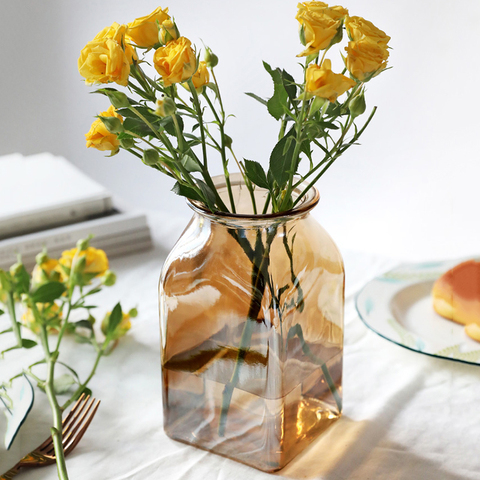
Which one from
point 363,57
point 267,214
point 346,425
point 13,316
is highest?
point 363,57

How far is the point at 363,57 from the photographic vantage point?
0.36 metres

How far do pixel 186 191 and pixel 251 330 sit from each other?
4.7 inches

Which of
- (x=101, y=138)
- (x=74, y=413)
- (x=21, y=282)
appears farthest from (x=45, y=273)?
(x=101, y=138)

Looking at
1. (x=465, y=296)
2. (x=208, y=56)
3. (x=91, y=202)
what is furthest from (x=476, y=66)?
(x=208, y=56)

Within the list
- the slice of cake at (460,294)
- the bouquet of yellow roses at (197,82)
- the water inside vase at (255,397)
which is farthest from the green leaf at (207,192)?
the slice of cake at (460,294)

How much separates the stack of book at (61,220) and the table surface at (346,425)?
220mm

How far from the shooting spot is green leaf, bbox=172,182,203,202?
41cm

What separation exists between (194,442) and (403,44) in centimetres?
90

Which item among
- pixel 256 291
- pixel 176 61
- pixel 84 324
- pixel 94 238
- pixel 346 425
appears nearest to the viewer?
pixel 176 61

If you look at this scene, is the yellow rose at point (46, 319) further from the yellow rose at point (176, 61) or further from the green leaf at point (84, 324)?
the yellow rose at point (176, 61)

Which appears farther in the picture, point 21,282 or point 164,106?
point 21,282

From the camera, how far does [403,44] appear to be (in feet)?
3.79

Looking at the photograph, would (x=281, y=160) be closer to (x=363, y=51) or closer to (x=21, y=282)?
(x=363, y=51)

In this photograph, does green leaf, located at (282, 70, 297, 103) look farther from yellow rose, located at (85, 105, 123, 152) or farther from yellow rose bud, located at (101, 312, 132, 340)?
yellow rose bud, located at (101, 312, 132, 340)
